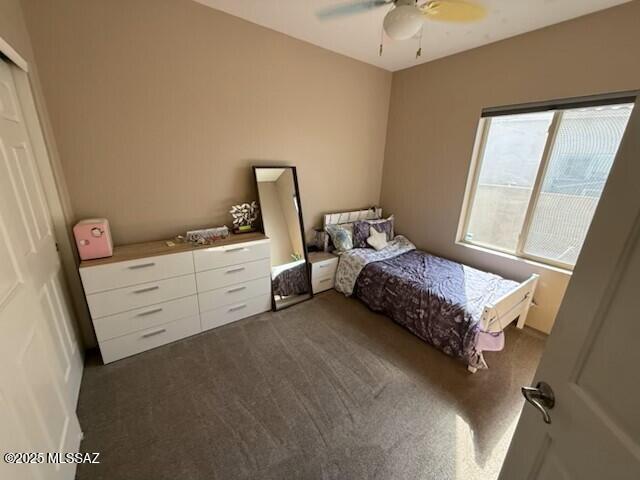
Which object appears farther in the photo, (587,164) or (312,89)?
(312,89)

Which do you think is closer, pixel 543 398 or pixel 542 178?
pixel 543 398

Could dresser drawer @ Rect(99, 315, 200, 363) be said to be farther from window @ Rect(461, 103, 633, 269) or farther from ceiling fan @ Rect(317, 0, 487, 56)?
window @ Rect(461, 103, 633, 269)

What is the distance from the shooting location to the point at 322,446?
4.86 feet

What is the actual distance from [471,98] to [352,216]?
1793mm

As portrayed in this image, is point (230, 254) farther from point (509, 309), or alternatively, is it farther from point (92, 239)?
point (509, 309)

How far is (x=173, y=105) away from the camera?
2143 mm

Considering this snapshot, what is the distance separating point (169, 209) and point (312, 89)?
1.90 m

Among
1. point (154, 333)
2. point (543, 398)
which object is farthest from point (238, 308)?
point (543, 398)

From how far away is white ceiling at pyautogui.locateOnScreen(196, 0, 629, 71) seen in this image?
1.93 m

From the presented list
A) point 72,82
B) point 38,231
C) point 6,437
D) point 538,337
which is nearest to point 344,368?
point 6,437

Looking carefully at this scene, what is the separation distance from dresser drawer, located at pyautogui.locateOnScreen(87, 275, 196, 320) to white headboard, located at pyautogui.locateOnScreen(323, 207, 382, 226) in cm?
172

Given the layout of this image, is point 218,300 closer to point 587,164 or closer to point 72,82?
point 72,82

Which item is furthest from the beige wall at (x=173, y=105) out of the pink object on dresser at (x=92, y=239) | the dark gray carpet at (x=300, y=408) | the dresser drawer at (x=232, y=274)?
the dark gray carpet at (x=300, y=408)

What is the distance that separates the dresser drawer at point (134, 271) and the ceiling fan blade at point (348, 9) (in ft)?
7.13
